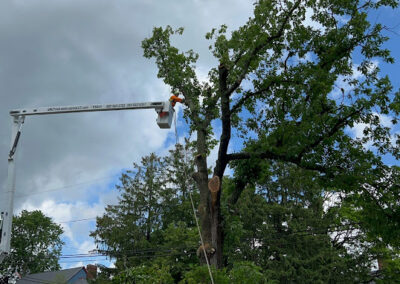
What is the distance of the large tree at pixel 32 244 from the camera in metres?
43.9

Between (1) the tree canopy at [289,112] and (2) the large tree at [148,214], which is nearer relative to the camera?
(1) the tree canopy at [289,112]

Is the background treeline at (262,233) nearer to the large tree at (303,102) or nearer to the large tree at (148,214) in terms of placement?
the large tree at (148,214)

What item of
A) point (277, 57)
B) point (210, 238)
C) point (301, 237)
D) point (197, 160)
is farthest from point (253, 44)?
point (301, 237)

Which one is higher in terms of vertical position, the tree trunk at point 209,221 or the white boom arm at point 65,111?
the white boom arm at point 65,111

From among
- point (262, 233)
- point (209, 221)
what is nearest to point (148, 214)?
point (262, 233)

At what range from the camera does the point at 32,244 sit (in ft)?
147

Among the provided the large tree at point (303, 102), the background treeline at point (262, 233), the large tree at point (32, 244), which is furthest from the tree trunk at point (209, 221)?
the large tree at point (32, 244)

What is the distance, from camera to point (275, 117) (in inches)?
437

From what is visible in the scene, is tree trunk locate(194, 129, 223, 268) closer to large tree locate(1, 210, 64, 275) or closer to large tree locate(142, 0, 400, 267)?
large tree locate(142, 0, 400, 267)

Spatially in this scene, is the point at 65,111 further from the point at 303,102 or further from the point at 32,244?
the point at 32,244

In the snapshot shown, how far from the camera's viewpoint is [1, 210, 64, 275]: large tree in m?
43.9

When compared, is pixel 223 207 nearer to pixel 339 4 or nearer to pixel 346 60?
pixel 346 60

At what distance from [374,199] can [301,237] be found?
1869 centimetres

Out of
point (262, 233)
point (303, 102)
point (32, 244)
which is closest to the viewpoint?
point (303, 102)
